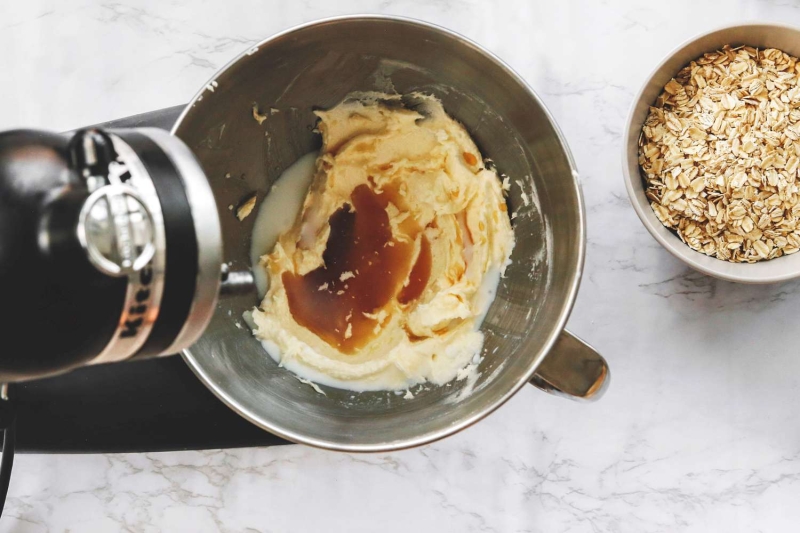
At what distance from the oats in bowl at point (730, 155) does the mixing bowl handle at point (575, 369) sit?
0.27m

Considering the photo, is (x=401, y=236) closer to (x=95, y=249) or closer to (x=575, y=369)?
(x=575, y=369)

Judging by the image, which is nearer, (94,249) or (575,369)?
(94,249)

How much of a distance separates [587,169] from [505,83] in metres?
0.31

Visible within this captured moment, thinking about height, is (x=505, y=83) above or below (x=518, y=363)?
above

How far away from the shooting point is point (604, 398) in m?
1.18

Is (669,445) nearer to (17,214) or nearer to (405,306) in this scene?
(405,306)

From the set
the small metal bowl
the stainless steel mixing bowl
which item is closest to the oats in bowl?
the small metal bowl

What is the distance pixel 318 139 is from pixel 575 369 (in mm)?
517

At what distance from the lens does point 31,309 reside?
1.97 feet

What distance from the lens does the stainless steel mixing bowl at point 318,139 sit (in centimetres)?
91

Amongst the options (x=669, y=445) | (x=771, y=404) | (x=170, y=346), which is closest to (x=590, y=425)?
(x=669, y=445)

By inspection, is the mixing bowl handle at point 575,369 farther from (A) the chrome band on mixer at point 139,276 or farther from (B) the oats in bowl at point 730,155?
(A) the chrome band on mixer at point 139,276

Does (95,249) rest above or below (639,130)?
above

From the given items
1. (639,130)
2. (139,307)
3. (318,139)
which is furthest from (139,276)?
(639,130)
